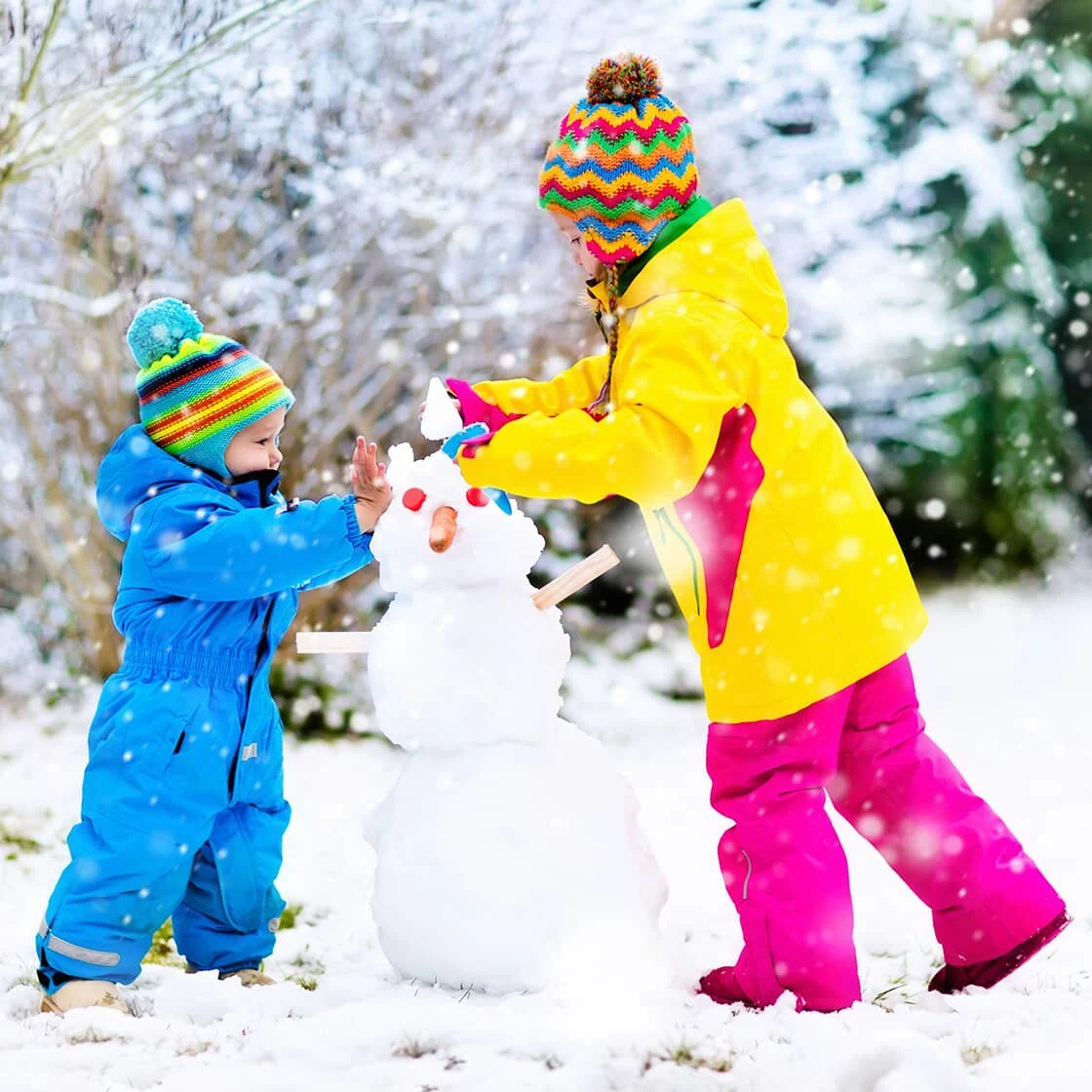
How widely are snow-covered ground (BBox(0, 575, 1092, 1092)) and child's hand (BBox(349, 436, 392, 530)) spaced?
2.24ft

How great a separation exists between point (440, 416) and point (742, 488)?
0.61m

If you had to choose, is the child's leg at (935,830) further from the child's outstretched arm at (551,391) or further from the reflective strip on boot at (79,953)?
the reflective strip on boot at (79,953)

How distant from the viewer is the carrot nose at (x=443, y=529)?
239 cm

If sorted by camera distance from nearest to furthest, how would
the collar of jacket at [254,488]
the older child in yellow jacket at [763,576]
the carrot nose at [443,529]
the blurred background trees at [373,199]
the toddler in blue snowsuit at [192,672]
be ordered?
the older child in yellow jacket at [763,576]
the carrot nose at [443,529]
the toddler in blue snowsuit at [192,672]
the collar of jacket at [254,488]
the blurred background trees at [373,199]

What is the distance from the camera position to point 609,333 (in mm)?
2543

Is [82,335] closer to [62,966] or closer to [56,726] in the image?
[56,726]

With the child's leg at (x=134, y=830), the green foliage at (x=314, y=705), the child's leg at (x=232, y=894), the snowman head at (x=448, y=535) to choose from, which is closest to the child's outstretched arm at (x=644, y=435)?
the snowman head at (x=448, y=535)

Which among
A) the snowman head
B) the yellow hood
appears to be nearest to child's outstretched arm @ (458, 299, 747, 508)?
the yellow hood

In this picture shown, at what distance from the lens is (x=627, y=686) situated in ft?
21.0

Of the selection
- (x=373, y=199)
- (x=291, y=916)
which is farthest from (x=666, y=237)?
(x=373, y=199)

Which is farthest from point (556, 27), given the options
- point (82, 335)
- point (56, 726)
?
point (56, 726)

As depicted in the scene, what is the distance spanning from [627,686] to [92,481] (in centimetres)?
274

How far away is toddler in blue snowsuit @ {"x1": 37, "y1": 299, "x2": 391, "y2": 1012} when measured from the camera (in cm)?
261

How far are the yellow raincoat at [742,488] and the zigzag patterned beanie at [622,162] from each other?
7 centimetres
